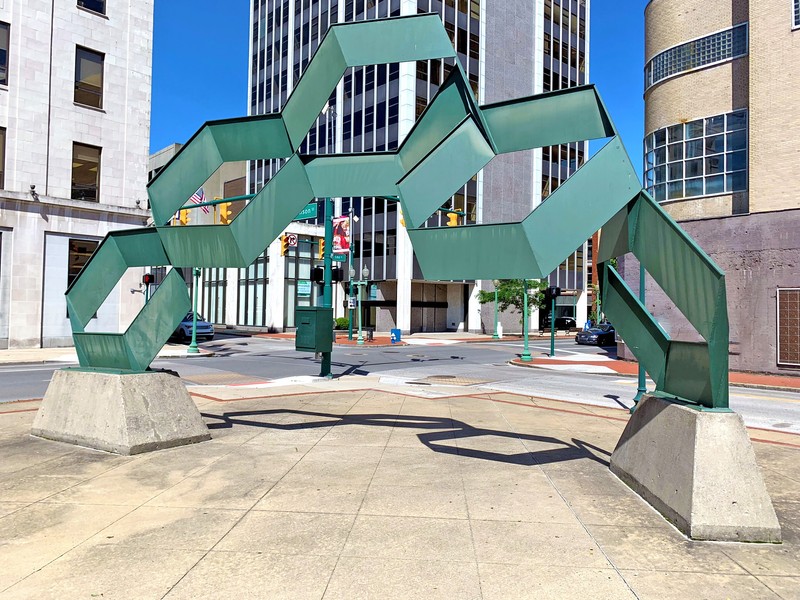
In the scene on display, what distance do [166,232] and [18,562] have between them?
5.14 metres

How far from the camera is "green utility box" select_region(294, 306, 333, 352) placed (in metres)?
16.9

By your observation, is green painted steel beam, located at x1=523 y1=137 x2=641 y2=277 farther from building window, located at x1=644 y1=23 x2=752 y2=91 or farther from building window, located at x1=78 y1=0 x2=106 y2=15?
building window, located at x1=78 y1=0 x2=106 y2=15

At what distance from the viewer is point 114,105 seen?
28.9 meters

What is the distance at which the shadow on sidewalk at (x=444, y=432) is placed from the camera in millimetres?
7879

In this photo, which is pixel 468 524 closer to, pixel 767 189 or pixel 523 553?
pixel 523 553

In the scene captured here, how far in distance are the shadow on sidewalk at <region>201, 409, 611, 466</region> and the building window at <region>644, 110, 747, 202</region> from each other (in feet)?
60.4

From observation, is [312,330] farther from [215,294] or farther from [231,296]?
[215,294]

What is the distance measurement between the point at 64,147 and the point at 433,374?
2010 centimetres

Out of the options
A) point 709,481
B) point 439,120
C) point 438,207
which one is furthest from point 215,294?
point 709,481

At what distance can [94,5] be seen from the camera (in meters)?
28.4

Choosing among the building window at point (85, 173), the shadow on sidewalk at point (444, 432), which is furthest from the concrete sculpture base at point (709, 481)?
the building window at point (85, 173)

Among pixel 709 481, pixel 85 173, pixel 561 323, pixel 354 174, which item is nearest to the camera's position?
pixel 709 481

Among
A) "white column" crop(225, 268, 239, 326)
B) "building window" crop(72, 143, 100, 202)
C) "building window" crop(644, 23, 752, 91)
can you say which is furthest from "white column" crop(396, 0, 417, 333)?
"building window" crop(644, 23, 752, 91)

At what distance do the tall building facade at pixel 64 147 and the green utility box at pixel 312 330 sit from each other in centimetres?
1570
